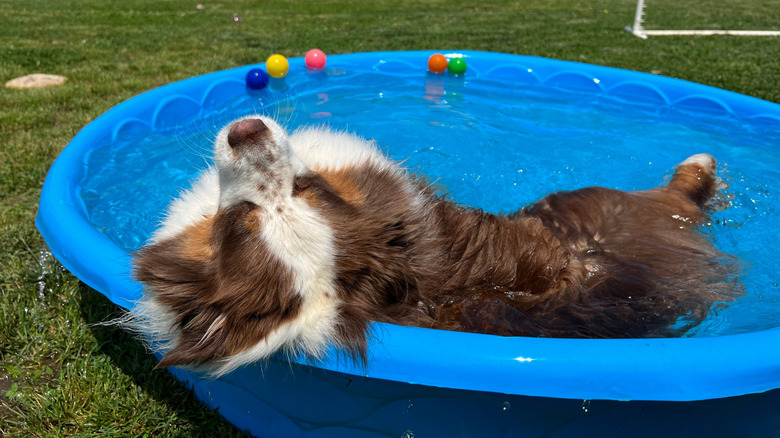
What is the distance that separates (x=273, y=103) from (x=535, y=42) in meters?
6.35

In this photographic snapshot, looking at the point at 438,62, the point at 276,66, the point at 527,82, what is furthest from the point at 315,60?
the point at 527,82

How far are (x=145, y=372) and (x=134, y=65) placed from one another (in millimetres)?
7027

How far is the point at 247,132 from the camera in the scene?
241cm

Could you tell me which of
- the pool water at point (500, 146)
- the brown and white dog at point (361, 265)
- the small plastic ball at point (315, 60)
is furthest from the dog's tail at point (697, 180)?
the small plastic ball at point (315, 60)

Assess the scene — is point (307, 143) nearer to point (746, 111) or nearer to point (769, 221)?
point (769, 221)

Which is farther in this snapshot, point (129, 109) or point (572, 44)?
point (572, 44)

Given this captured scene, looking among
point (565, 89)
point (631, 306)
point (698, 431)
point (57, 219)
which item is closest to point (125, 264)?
point (57, 219)

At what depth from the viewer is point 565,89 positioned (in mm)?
6824

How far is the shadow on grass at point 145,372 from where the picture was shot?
2826 mm

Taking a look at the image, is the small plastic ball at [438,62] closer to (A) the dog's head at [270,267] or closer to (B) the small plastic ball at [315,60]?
(B) the small plastic ball at [315,60]

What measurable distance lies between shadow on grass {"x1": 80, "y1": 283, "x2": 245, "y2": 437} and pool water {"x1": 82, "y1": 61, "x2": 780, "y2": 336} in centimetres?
65

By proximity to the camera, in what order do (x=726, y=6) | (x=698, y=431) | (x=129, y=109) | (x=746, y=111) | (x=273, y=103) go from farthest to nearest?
(x=726, y=6) → (x=273, y=103) → (x=746, y=111) → (x=129, y=109) → (x=698, y=431)

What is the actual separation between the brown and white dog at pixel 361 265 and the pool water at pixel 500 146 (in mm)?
485

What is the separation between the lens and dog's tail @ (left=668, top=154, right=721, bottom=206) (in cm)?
396
